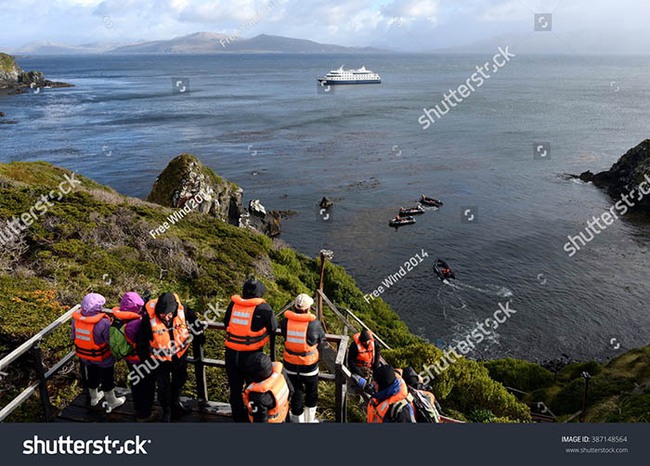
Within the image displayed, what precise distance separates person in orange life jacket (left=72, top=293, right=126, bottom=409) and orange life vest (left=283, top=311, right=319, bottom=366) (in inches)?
104

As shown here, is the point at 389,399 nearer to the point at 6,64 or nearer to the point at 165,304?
the point at 165,304

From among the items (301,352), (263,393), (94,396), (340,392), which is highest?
(263,393)

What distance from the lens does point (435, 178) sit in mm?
58938

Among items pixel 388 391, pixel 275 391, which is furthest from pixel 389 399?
pixel 275 391

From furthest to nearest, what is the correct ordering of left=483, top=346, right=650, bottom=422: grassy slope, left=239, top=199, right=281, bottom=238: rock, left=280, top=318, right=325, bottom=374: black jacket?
left=239, top=199, right=281, bottom=238: rock < left=483, top=346, right=650, bottom=422: grassy slope < left=280, top=318, right=325, bottom=374: black jacket

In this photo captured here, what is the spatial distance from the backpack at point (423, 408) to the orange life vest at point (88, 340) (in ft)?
14.9

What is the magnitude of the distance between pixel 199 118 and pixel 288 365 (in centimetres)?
9262

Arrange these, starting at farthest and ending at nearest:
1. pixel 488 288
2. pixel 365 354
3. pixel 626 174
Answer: pixel 626 174, pixel 488 288, pixel 365 354

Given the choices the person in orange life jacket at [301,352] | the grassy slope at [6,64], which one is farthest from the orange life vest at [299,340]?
the grassy slope at [6,64]

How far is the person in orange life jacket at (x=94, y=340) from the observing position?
695 cm

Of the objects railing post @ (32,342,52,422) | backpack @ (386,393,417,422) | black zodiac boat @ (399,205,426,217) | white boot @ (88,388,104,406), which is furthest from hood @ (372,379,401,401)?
black zodiac boat @ (399,205,426,217)

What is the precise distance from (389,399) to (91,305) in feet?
14.4

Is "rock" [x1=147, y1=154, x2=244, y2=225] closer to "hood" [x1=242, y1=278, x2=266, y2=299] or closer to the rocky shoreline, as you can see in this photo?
"hood" [x1=242, y1=278, x2=266, y2=299]

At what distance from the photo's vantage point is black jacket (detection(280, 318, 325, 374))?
7.04m
